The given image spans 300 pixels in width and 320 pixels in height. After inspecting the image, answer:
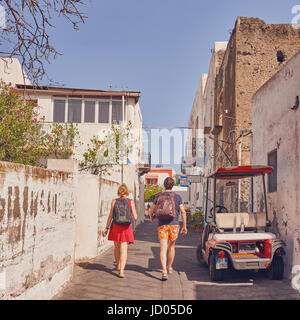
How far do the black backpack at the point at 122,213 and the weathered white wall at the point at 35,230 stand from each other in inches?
37.9

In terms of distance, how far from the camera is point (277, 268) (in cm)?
768

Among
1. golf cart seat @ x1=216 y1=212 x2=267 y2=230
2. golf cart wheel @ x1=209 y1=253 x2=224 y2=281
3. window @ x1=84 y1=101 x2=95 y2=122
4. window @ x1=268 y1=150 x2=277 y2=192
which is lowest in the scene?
golf cart wheel @ x1=209 y1=253 x2=224 y2=281

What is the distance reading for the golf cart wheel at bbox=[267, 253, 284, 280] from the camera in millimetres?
7676

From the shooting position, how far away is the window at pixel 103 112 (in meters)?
23.4

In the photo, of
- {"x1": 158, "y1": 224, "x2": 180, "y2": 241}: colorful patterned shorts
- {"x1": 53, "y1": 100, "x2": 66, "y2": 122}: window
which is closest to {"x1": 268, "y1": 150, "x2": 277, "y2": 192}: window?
{"x1": 158, "y1": 224, "x2": 180, "y2": 241}: colorful patterned shorts

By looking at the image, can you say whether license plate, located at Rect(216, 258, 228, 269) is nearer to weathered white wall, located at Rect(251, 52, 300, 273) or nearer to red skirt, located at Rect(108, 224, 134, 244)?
weathered white wall, located at Rect(251, 52, 300, 273)

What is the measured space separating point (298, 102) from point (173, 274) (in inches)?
162

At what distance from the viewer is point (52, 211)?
631 centimetres

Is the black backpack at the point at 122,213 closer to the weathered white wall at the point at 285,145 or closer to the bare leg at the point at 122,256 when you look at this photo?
the bare leg at the point at 122,256

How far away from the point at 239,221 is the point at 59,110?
16904 mm

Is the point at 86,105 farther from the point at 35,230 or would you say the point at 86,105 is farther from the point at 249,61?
the point at 35,230

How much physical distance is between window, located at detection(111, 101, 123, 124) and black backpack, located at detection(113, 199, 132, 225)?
606 inches

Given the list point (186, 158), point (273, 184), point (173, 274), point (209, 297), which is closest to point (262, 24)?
point (273, 184)

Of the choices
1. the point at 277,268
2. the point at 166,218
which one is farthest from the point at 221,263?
the point at 166,218
